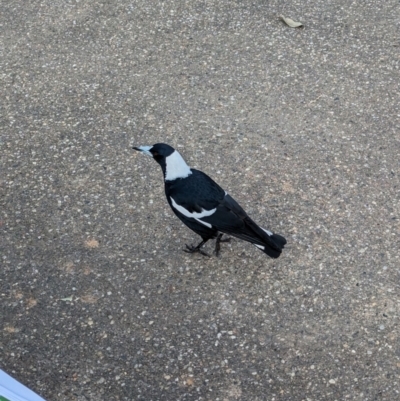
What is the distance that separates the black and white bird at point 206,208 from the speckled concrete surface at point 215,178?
0.22 meters

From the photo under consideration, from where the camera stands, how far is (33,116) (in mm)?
4098

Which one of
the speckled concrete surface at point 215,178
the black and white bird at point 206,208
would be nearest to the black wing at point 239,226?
the black and white bird at point 206,208

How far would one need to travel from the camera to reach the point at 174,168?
9.92ft

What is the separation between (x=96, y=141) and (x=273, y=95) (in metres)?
1.18

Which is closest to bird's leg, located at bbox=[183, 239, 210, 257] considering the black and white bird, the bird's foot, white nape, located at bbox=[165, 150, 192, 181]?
the bird's foot

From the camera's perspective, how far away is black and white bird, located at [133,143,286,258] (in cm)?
295

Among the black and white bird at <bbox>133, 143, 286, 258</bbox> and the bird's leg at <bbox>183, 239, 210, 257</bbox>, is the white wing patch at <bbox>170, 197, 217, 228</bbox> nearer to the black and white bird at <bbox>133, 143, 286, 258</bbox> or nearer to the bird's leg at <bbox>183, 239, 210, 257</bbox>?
the black and white bird at <bbox>133, 143, 286, 258</bbox>

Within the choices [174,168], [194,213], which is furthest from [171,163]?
[194,213]

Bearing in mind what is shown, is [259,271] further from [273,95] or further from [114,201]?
[273,95]

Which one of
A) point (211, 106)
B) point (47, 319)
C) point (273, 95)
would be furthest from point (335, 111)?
point (47, 319)

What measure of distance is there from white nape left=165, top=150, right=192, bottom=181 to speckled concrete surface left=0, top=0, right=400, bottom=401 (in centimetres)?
43

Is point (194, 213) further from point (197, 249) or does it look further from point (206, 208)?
point (197, 249)

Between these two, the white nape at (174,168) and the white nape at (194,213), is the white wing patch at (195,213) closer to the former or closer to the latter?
the white nape at (194,213)

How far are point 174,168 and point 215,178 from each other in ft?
2.10
